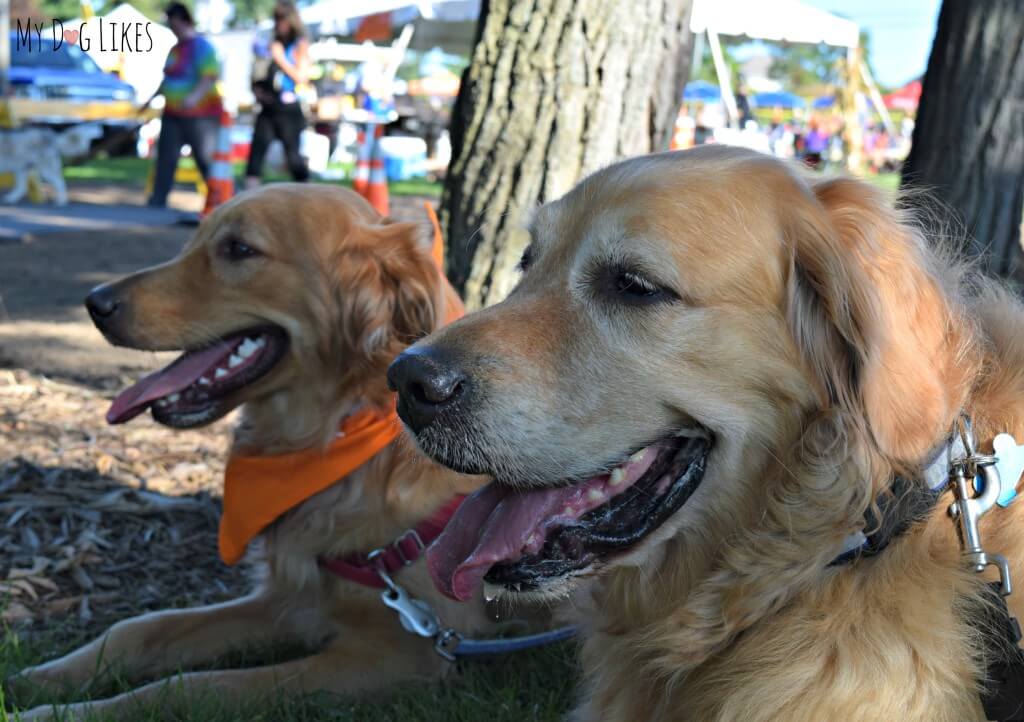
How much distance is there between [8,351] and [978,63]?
5.95 meters

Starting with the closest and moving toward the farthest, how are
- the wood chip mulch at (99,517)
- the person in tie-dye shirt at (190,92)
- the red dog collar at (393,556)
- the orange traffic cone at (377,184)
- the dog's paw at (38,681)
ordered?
the dog's paw at (38,681)
the red dog collar at (393,556)
the wood chip mulch at (99,517)
the orange traffic cone at (377,184)
the person in tie-dye shirt at (190,92)

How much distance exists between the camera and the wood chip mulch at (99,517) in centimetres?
404

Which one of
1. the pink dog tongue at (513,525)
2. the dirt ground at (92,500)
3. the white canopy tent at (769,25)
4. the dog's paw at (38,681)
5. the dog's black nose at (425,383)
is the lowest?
the dirt ground at (92,500)

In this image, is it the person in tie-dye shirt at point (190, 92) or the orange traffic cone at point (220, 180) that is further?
the person in tie-dye shirt at point (190, 92)

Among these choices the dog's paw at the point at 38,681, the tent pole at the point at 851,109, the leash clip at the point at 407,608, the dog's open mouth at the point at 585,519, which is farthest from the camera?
the tent pole at the point at 851,109

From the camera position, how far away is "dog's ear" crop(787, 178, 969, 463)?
2254 millimetres

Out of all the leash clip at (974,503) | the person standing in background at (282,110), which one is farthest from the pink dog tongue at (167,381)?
the person standing in background at (282,110)

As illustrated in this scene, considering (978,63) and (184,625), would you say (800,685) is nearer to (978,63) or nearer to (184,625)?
(184,625)

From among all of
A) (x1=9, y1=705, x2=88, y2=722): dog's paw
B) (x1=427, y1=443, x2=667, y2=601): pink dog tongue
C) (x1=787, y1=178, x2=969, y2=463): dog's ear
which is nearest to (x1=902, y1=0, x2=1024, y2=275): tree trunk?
(x1=787, y1=178, x2=969, y2=463): dog's ear

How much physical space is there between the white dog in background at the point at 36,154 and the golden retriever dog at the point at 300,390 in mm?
13866

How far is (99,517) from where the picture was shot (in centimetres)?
452

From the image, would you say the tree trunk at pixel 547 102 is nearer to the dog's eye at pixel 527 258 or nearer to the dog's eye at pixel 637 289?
the dog's eye at pixel 527 258

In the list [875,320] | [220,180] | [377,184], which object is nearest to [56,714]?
[875,320]

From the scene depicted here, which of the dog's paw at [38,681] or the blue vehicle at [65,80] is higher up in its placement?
the dog's paw at [38,681]
